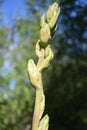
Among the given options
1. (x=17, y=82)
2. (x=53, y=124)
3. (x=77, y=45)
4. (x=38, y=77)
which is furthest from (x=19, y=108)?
(x=38, y=77)

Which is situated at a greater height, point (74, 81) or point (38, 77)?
point (38, 77)

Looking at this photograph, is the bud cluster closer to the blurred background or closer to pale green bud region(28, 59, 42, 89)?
pale green bud region(28, 59, 42, 89)

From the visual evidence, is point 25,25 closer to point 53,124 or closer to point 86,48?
point 86,48

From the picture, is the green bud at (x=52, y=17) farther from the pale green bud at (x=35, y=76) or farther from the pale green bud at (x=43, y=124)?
the pale green bud at (x=43, y=124)

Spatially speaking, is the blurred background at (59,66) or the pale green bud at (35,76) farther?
the blurred background at (59,66)

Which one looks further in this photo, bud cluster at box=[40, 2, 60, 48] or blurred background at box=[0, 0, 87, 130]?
blurred background at box=[0, 0, 87, 130]

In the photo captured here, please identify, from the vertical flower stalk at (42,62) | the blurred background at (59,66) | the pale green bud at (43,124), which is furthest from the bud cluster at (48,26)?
the blurred background at (59,66)

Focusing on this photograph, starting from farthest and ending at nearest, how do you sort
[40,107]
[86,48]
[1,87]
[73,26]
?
[86,48], [73,26], [1,87], [40,107]

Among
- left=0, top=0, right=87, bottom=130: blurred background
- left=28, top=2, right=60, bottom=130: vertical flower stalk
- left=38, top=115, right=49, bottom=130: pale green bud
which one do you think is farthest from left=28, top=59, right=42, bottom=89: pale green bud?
left=0, top=0, right=87, bottom=130: blurred background
